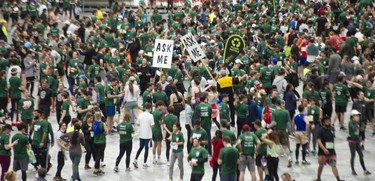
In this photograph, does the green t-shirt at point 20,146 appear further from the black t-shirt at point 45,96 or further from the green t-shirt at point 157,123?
the black t-shirt at point 45,96

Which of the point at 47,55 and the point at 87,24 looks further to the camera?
the point at 87,24

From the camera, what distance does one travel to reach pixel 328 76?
2839cm

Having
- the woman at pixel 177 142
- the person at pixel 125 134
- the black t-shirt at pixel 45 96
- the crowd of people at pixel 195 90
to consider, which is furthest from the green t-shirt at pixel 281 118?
the black t-shirt at pixel 45 96

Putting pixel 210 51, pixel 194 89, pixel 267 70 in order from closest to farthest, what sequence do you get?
pixel 194 89
pixel 267 70
pixel 210 51

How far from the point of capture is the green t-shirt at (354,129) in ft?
69.9

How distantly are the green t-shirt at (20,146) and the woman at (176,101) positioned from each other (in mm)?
5116

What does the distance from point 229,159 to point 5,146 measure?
17.3 ft

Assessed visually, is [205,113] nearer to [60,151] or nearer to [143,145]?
[143,145]

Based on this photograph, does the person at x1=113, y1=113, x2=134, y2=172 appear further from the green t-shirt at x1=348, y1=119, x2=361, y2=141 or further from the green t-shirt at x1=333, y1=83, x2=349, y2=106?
the green t-shirt at x1=333, y1=83, x2=349, y2=106

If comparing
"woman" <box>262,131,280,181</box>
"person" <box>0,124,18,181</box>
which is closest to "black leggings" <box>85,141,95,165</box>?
"person" <box>0,124,18,181</box>

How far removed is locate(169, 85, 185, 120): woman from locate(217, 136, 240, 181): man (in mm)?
5347

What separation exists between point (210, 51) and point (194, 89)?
696cm

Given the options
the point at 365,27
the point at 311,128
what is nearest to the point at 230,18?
the point at 365,27

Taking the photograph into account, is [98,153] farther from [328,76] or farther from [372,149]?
[328,76]
